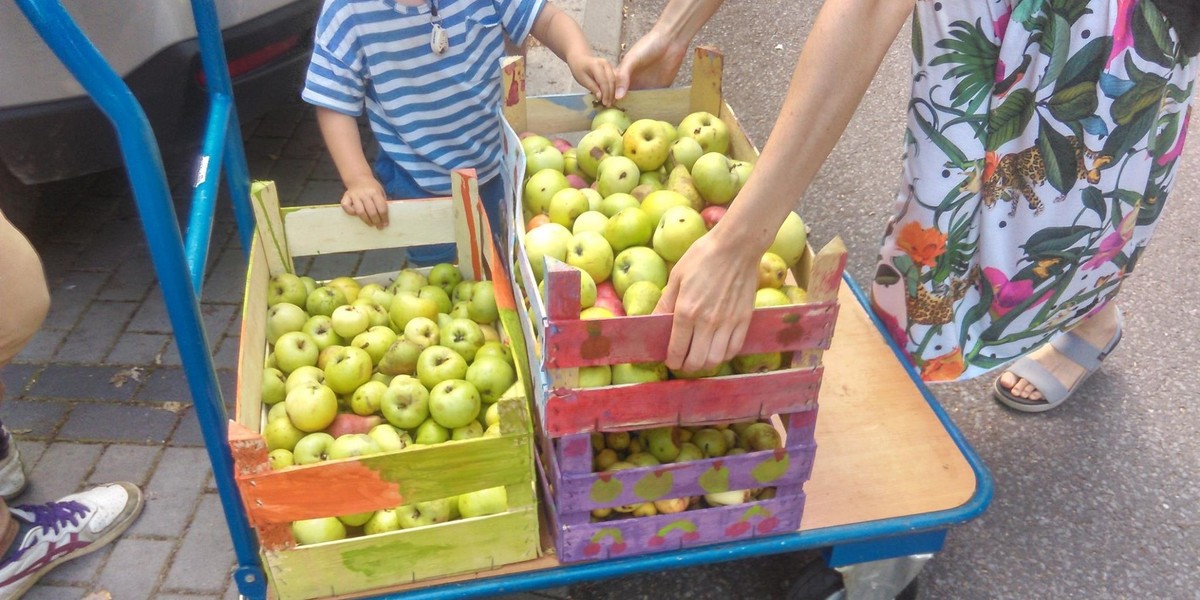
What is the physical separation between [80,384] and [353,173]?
1.36m

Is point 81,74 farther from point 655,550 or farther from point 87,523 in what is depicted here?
point 87,523

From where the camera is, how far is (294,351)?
2.11m

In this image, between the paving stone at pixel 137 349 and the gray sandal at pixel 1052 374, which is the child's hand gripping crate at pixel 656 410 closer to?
the gray sandal at pixel 1052 374

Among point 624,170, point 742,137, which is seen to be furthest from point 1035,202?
point 624,170

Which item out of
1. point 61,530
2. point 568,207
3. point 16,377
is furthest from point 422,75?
point 16,377

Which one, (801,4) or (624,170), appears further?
(801,4)

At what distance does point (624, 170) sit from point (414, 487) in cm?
85

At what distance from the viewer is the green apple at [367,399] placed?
2.03m

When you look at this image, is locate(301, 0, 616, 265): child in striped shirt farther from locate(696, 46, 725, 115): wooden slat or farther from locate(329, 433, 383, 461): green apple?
locate(329, 433, 383, 461): green apple

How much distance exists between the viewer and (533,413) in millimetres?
2119

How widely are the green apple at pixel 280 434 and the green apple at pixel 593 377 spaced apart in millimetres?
742

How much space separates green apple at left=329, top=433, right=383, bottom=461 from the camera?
186cm

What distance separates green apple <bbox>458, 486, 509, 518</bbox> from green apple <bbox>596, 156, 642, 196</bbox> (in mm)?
711

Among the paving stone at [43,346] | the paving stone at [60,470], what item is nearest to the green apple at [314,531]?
the paving stone at [60,470]
